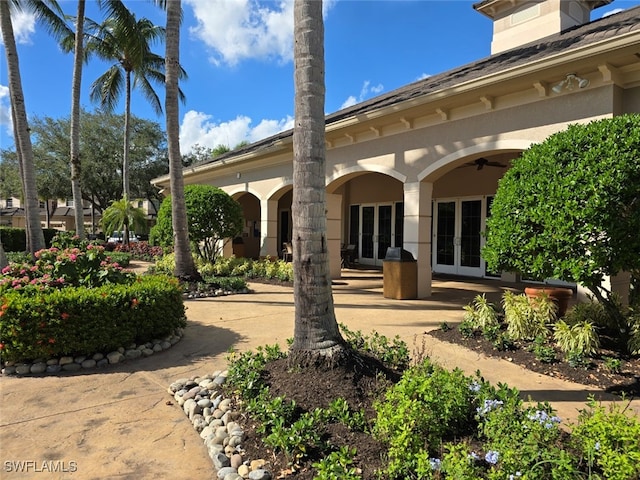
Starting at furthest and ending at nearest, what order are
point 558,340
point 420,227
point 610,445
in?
point 420,227 → point 558,340 → point 610,445

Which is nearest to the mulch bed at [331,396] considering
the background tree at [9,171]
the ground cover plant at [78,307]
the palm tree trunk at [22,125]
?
the ground cover plant at [78,307]

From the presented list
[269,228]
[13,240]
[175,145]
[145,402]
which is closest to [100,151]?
[13,240]

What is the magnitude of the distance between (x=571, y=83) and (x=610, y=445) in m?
6.03

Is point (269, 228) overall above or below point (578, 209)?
above

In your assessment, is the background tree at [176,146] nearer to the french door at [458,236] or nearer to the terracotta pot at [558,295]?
the terracotta pot at [558,295]

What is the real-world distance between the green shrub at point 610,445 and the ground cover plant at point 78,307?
461 centimetres

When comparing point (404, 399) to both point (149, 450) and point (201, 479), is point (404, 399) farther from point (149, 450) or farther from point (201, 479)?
point (149, 450)

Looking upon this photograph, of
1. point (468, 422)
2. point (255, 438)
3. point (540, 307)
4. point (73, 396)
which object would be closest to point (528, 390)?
point (468, 422)

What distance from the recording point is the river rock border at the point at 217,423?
2666mm

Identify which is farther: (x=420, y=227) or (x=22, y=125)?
(x=22, y=125)

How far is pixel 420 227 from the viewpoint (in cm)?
913

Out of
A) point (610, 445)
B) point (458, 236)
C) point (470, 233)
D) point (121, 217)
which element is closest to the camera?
point (610, 445)

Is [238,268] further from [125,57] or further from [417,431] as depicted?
[125,57]

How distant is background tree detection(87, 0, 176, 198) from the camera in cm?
1664
